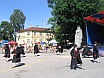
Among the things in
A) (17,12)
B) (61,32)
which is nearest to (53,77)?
(61,32)

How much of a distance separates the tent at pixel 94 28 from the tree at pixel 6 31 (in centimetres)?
7666

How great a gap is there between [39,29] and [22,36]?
6.58m

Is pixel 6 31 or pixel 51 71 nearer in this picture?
pixel 51 71

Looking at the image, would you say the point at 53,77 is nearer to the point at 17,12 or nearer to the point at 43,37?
the point at 43,37

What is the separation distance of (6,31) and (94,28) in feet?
283

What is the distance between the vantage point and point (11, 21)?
4636 inches

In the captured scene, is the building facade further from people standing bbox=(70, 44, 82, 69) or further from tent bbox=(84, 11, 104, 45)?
people standing bbox=(70, 44, 82, 69)

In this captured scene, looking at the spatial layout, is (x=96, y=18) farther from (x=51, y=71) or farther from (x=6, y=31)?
(x=6, y=31)

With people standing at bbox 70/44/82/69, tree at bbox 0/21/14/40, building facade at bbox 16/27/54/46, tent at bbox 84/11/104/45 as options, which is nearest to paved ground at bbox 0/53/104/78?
people standing at bbox 70/44/82/69

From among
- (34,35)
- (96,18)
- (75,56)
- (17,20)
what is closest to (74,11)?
(96,18)

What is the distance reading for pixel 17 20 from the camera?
11688 cm

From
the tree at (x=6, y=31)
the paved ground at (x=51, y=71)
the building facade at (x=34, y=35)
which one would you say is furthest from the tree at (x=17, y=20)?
the paved ground at (x=51, y=71)

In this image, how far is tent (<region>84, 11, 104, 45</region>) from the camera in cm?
3800

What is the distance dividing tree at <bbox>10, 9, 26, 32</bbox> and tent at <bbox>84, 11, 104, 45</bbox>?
77.5 m
